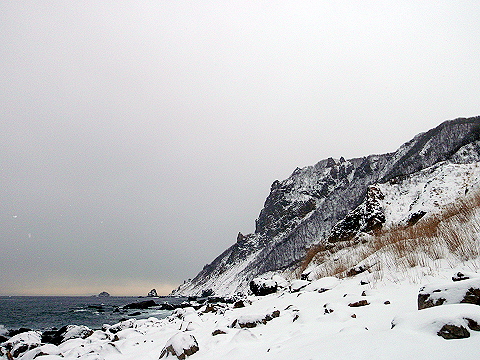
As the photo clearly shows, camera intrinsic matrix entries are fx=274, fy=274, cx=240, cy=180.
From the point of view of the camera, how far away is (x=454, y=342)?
6.59 ft

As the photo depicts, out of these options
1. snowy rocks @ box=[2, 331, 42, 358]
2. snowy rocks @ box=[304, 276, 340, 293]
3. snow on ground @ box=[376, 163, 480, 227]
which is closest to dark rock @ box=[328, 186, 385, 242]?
snow on ground @ box=[376, 163, 480, 227]

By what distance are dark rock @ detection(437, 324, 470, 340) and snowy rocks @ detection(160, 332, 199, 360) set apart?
4.40m

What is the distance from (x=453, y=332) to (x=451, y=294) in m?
1.16

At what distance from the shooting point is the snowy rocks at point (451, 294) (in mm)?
2975

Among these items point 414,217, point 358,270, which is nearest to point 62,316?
point 358,270

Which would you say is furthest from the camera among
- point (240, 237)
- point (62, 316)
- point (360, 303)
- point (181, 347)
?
point (240, 237)

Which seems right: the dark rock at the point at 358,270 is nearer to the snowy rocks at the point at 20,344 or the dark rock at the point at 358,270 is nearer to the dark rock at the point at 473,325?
the dark rock at the point at 473,325

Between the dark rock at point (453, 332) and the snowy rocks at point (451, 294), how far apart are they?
1.01m

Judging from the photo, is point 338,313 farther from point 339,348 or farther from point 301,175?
point 301,175

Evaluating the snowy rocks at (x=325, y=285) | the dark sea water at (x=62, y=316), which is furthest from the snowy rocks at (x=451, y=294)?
the dark sea water at (x=62, y=316)

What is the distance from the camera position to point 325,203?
Answer: 120188 mm

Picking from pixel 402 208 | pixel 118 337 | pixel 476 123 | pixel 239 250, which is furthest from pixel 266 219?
pixel 118 337

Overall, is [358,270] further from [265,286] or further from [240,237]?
[240,237]

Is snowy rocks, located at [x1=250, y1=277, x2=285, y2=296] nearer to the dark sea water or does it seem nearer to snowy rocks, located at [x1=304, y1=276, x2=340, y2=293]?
snowy rocks, located at [x1=304, y1=276, x2=340, y2=293]
